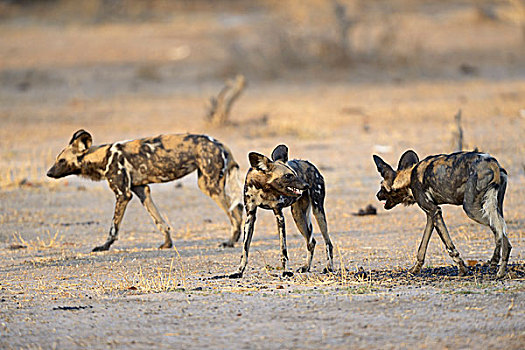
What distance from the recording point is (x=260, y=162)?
273 inches

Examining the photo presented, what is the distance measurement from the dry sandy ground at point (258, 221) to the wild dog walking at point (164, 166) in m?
0.57

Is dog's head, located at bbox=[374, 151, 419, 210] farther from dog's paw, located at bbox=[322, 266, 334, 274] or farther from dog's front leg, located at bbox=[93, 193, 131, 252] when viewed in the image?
dog's front leg, located at bbox=[93, 193, 131, 252]

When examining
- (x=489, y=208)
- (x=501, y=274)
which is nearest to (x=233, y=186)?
(x=489, y=208)

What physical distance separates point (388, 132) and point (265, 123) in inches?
106

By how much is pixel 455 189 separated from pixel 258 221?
440cm

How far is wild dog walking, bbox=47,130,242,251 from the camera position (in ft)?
30.4

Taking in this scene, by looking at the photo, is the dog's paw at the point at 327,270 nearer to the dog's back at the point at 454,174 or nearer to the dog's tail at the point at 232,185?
the dog's back at the point at 454,174

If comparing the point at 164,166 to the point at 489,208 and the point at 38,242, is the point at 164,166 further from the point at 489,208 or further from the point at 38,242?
the point at 489,208

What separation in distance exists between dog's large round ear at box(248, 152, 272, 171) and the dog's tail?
7.77 feet

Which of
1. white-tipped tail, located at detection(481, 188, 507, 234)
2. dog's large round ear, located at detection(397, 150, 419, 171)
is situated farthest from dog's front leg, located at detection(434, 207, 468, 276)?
dog's large round ear, located at detection(397, 150, 419, 171)

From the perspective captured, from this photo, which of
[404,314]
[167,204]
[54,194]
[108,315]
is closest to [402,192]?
[404,314]

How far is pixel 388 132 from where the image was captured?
1731 cm

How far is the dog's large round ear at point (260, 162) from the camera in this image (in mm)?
6879

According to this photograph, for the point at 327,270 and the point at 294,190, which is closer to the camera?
the point at 294,190
